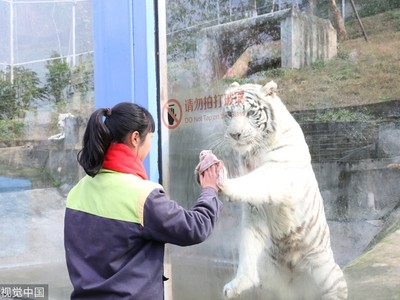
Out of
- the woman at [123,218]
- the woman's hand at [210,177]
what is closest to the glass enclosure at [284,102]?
the woman's hand at [210,177]

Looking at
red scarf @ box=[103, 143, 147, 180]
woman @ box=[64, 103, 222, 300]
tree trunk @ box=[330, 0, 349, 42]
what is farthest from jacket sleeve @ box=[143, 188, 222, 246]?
tree trunk @ box=[330, 0, 349, 42]

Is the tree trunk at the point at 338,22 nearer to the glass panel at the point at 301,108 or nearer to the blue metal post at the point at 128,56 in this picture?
the glass panel at the point at 301,108

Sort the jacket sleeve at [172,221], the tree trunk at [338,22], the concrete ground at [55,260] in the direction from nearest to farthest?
the jacket sleeve at [172,221] → the concrete ground at [55,260] → the tree trunk at [338,22]

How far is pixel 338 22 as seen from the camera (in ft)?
7.30

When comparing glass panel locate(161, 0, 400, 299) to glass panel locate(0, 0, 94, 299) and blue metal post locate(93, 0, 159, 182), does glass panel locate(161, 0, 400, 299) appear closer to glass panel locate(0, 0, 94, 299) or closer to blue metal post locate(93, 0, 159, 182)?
blue metal post locate(93, 0, 159, 182)

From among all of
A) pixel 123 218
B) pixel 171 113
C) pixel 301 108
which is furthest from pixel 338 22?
pixel 123 218

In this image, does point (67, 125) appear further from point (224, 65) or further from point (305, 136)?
point (305, 136)

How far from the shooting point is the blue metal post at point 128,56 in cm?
262

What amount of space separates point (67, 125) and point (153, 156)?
1.09 m

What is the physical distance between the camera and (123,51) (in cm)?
270

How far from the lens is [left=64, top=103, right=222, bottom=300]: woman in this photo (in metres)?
1.55

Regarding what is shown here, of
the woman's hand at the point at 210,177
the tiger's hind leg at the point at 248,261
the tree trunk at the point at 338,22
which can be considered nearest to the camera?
the woman's hand at the point at 210,177

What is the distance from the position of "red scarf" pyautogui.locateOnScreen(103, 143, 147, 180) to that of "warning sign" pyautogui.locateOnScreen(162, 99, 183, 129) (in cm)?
101

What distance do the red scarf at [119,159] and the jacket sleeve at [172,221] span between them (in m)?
0.13
